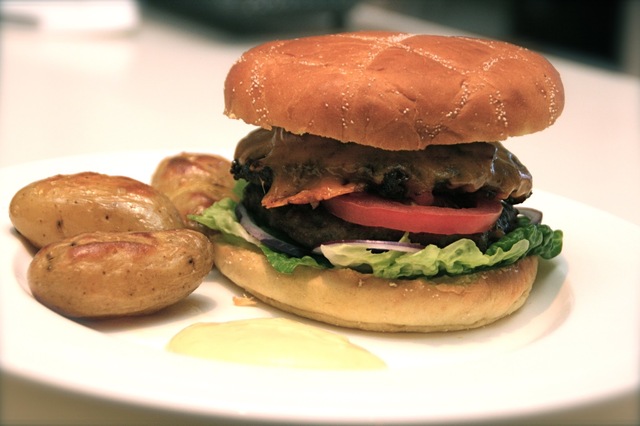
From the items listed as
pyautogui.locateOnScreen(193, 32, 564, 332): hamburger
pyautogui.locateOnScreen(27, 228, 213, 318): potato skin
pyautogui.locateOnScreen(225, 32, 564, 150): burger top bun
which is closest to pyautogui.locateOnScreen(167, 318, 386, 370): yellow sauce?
pyautogui.locateOnScreen(27, 228, 213, 318): potato skin

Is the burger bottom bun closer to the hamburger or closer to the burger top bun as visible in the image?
the hamburger

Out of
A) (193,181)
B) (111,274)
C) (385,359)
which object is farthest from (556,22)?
(111,274)

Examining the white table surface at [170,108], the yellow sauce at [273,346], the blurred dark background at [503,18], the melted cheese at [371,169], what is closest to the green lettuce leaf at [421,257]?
the melted cheese at [371,169]

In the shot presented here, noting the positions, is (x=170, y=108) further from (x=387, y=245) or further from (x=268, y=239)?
(x=387, y=245)

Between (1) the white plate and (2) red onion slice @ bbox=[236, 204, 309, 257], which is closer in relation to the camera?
(1) the white plate

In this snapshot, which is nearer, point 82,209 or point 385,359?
point 385,359
